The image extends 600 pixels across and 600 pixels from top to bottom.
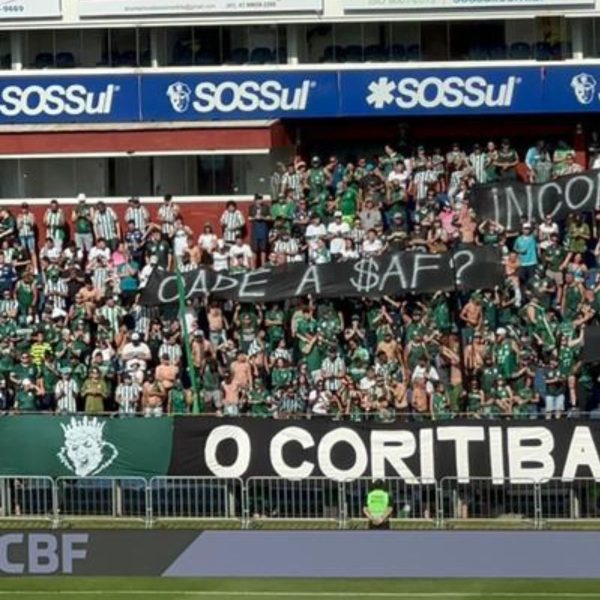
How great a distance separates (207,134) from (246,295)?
6041 millimetres

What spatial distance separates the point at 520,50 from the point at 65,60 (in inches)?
323

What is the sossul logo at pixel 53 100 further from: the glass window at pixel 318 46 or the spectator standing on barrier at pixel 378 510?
the spectator standing on barrier at pixel 378 510

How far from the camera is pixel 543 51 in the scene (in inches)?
1672

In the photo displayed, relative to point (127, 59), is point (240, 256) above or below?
below

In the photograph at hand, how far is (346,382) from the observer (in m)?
34.9

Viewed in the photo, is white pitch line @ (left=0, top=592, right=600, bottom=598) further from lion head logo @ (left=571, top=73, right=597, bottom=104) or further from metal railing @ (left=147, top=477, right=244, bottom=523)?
lion head logo @ (left=571, top=73, right=597, bottom=104)

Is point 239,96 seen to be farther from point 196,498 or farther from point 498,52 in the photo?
point 196,498

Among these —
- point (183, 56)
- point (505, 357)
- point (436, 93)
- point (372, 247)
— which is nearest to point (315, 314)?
point (372, 247)

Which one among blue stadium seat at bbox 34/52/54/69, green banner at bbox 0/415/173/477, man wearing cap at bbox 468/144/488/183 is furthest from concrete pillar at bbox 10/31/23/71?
green banner at bbox 0/415/173/477

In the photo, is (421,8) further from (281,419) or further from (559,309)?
(281,419)

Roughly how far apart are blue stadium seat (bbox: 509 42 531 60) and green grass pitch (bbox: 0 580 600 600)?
15475 mm

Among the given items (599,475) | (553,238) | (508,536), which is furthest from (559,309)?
(508,536)

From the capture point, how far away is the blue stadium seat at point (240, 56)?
43094 mm

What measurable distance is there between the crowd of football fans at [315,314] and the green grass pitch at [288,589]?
4908 mm
